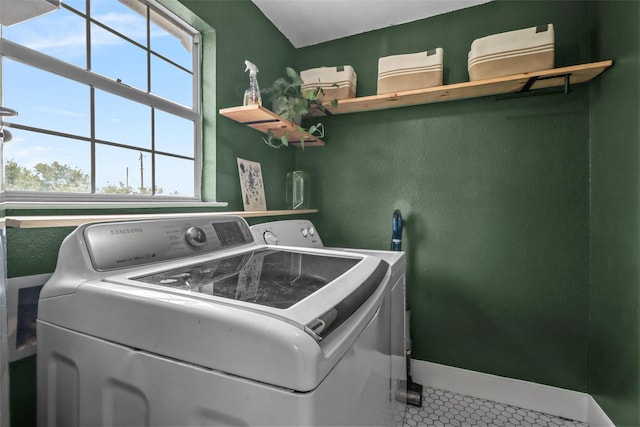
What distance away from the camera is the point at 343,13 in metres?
2.16

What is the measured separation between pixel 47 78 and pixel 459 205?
7.53 ft

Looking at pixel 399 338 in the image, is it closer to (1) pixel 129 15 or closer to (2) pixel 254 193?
(2) pixel 254 193

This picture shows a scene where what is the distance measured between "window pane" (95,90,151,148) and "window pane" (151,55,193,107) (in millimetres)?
152

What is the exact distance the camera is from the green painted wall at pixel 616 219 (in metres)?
1.41

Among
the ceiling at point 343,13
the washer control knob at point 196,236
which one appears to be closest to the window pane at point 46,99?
the washer control knob at point 196,236

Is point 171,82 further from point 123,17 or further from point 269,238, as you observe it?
point 269,238

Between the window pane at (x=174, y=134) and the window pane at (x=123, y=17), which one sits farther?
the window pane at (x=174, y=134)

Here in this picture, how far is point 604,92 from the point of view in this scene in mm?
1688

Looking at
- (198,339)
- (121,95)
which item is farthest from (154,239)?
(121,95)

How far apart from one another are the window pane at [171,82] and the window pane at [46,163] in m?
0.51

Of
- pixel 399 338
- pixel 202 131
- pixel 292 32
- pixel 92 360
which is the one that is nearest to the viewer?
pixel 92 360

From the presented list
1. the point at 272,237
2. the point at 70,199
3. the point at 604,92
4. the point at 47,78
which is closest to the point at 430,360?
the point at 272,237

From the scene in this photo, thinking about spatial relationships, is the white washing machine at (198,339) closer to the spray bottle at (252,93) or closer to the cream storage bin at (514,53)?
the spray bottle at (252,93)

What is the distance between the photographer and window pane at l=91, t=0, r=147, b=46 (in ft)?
4.25
